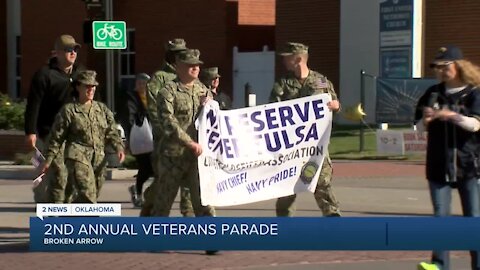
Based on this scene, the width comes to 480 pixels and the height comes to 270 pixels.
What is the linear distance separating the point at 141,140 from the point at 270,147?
3873mm

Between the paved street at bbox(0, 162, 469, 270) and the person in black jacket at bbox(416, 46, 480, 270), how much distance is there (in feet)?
5.02

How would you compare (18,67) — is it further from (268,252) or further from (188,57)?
(188,57)

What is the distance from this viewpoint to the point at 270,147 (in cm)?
1043

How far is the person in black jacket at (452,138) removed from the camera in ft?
27.9

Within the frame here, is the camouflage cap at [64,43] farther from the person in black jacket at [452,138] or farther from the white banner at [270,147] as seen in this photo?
the person in black jacket at [452,138]

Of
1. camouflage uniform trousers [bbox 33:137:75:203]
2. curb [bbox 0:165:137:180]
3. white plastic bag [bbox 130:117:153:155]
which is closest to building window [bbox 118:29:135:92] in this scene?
curb [bbox 0:165:137:180]

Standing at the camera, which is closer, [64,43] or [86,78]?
[86,78]

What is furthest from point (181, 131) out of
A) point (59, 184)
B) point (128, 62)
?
point (128, 62)

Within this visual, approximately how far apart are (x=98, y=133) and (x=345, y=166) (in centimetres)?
1185

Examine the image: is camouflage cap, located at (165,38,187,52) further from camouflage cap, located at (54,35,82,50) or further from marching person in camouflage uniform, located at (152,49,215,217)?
camouflage cap, located at (54,35,82,50)

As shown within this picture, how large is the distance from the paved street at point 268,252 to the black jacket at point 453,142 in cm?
171

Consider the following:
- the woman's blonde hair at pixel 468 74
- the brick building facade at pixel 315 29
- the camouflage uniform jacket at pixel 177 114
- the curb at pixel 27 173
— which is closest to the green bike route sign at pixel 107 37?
the curb at pixel 27 173

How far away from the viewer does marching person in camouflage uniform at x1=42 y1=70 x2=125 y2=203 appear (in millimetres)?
10453

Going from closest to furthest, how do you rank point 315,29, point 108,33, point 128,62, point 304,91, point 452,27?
1. point 304,91
2. point 108,33
3. point 452,27
4. point 315,29
5. point 128,62
